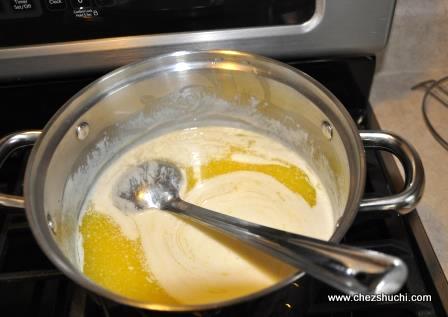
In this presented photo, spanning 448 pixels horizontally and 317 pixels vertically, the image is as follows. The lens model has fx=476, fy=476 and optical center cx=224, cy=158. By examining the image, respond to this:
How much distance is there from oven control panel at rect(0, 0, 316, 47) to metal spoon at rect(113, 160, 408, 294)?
0.20m

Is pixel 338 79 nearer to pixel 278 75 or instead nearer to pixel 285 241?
pixel 278 75

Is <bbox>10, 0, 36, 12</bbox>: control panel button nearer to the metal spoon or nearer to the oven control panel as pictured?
the oven control panel

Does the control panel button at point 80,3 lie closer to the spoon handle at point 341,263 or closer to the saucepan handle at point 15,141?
the saucepan handle at point 15,141

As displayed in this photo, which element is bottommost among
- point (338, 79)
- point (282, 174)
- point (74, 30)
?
point (282, 174)

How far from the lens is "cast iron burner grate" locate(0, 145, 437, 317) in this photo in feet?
1.65

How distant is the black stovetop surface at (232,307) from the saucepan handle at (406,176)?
98 millimetres

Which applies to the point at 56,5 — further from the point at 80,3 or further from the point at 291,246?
the point at 291,246

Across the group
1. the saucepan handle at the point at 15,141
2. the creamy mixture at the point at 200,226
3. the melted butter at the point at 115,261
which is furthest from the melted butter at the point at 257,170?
the saucepan handle at the point at 15,141

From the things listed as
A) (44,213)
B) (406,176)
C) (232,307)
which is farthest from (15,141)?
(406,176)

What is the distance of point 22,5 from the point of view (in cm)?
57

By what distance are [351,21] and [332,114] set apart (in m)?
0.14

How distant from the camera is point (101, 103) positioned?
2.01 ft

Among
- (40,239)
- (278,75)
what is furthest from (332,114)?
(40,239)

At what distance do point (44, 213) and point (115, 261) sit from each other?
13 centimetres
